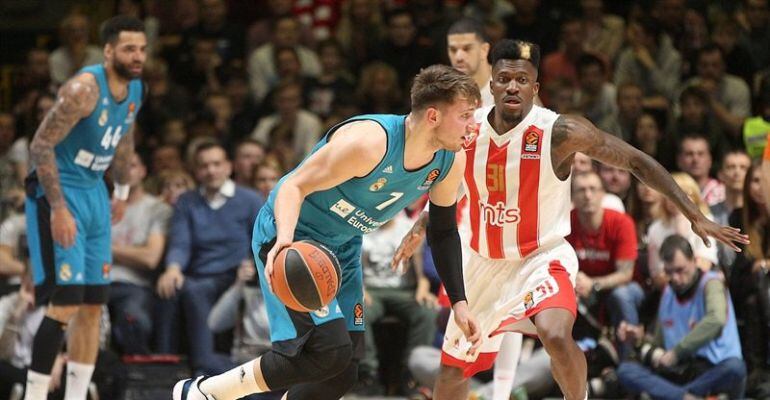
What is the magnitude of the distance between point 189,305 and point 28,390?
6.29ft

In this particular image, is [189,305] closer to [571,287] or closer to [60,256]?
[60,256]

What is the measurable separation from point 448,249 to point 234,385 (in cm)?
105

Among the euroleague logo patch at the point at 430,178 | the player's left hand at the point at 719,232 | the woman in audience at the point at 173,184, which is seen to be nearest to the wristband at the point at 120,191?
the woman in audience at the point at 173,184

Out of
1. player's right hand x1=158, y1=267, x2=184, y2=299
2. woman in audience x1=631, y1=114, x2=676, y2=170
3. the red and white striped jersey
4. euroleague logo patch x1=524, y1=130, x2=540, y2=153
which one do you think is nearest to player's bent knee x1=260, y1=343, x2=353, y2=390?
the red and white striped jersey

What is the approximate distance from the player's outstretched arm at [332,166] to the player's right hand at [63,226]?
2102 millimetres

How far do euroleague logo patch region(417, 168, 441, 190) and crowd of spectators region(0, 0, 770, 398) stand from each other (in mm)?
2295

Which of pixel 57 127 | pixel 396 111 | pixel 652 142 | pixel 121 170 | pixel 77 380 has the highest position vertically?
pixel 396 111

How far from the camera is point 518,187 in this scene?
599 cm

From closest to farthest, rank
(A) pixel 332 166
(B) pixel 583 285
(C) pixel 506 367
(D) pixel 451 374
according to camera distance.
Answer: (A) pixel 332 166, (D) pixel 451 374, (C) pixel 506 367, (B) pixel 583 285

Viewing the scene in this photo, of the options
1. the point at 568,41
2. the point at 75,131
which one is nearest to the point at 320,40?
the point at 568,41

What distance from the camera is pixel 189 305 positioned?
8.60m

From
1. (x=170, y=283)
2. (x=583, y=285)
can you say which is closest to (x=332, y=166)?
(x=583, y=285)

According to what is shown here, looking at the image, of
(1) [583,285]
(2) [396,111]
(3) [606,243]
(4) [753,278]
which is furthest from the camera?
(2) [396,111]

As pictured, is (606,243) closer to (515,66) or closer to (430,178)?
(515,66)
